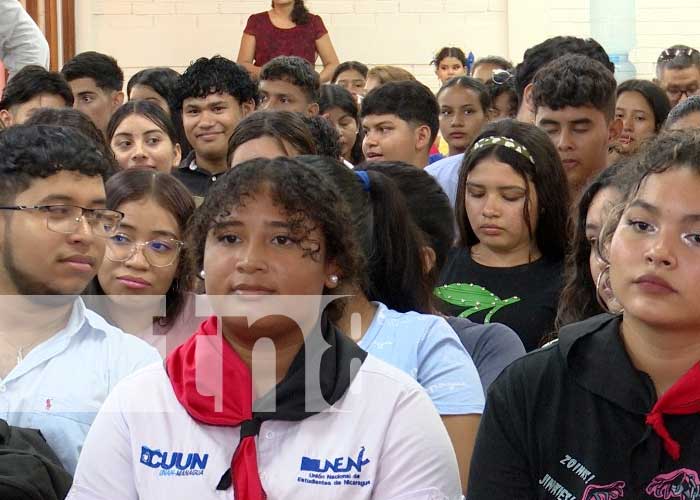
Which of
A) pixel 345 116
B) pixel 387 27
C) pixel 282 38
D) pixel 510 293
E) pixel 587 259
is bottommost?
pixel 510 293

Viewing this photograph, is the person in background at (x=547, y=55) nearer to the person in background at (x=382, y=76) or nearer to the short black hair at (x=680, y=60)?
the short black hair at (x=680, y=60)

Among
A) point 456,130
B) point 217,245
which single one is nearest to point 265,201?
point 217,245

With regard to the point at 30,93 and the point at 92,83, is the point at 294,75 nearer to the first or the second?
the point at 92,83

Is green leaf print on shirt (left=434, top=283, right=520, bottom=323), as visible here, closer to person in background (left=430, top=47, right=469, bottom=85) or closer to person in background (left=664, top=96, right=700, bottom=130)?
person in background (left=664, top=96, right=700, bottom=130)

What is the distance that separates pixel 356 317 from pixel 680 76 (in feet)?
11.6

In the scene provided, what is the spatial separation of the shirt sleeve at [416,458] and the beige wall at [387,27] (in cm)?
561

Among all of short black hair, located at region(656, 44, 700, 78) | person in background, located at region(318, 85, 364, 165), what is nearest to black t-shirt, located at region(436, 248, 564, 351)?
person in background, located at region(318, 85, 364, 165)

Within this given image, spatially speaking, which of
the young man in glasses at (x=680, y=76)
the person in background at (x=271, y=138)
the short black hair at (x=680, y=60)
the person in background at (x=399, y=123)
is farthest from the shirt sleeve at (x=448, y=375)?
the short black hair at (x=680, y=60)

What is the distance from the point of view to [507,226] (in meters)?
2.91

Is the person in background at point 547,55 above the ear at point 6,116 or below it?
above

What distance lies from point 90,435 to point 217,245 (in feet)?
1.14

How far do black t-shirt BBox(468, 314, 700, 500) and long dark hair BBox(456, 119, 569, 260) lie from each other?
47.7 inches

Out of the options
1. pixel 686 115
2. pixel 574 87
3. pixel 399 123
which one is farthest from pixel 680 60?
pixel 574 87

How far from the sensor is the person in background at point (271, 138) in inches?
117
